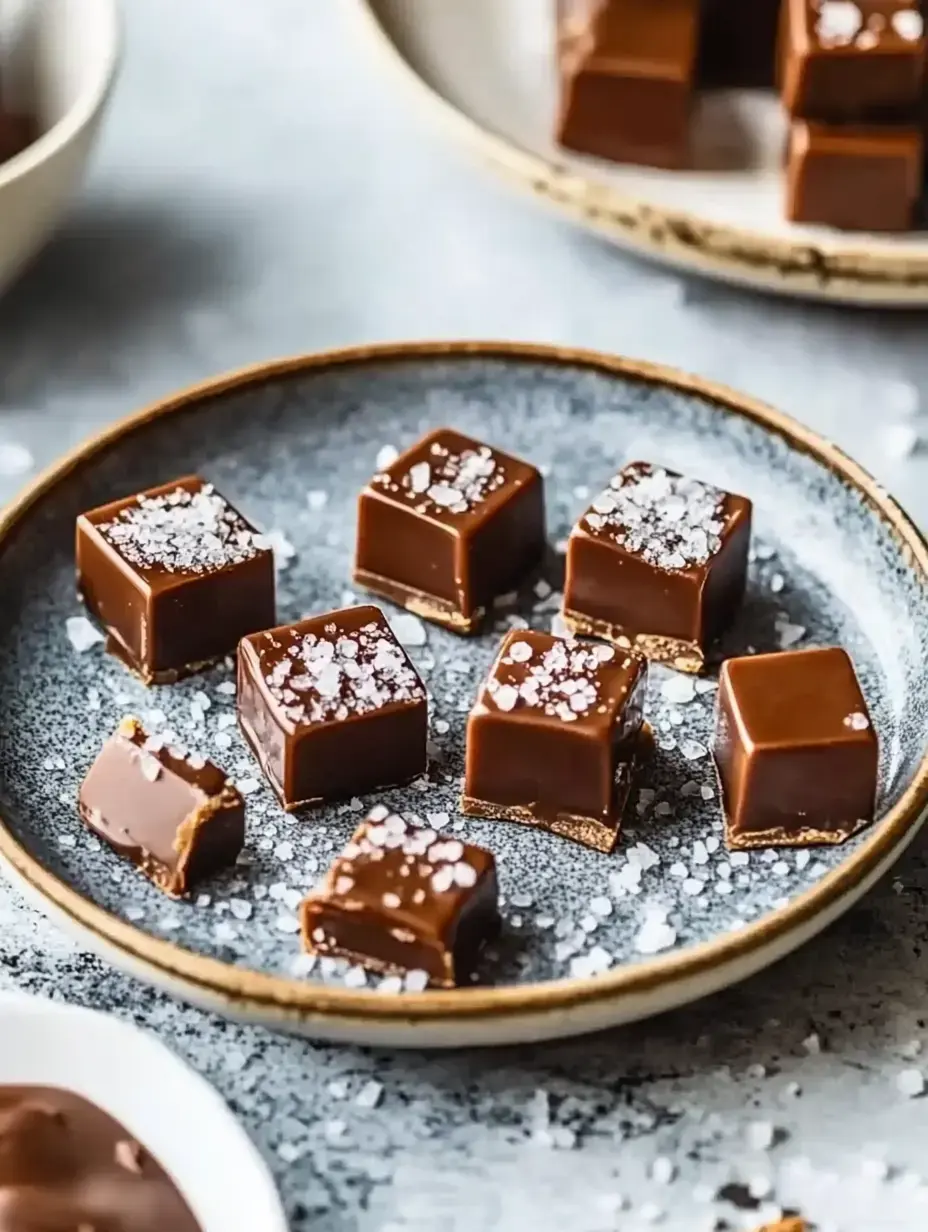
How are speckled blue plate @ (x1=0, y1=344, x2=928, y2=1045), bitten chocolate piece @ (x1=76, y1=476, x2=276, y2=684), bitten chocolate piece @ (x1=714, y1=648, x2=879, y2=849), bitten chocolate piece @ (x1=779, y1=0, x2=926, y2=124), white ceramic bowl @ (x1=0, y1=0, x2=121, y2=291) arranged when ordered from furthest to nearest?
bitten chocolate piece @ (x1=779, y1=0, x2=926, y2=124) → white ceramic bowl @ (x1=0, y1=0, x2=121, y2=291) → bitten chocolate piece @ (x1=76, y1=476, x2=276, y2=684) → bitten chocolate piece @ (x1=714, y1=648, x2=879, y2=849) → speckled blue plate @ (x1=0, y1=344, x2=928, y2=1045)

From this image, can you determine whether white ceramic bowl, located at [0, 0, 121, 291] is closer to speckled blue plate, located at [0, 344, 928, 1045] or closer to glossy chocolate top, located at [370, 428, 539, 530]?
speckled blue plate, located at [0, 344, 928, 1045]

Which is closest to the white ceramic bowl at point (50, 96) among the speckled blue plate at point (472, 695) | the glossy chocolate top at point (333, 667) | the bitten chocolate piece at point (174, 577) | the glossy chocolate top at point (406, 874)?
the speckled blue plate at point (472, 695)

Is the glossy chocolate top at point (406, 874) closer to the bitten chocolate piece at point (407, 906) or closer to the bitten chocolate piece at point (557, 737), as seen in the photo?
the bitten chocolate piece at point (407, 906)

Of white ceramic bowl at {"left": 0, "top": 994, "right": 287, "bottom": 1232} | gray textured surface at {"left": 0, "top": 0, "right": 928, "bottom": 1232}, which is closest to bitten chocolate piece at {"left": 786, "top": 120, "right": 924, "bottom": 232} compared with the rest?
gray textured surface at {"left": 0, "top": 0, "right": 928, "bottom": 1232}

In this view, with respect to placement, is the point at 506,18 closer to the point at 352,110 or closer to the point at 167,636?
the point at 352,110

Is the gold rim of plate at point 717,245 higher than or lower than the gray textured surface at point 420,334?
higher

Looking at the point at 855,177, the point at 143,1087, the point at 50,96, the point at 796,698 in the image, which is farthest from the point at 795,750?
the point at 50,96

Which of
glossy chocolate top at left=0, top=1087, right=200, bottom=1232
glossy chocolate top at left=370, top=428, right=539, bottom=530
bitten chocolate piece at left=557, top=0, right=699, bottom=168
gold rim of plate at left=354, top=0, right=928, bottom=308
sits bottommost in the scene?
glossy chocolate top at left=0, top=1087, right=200, bottom=1232
